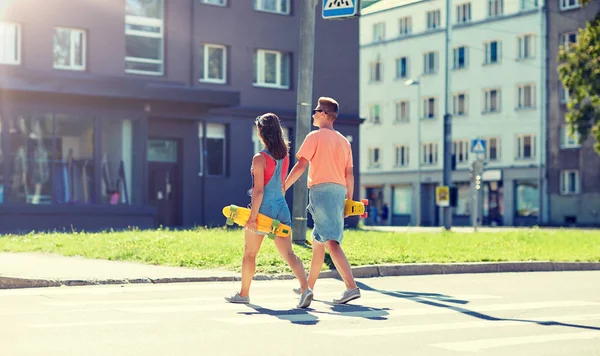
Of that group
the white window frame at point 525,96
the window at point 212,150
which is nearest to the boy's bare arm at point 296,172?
the window at point 212,150

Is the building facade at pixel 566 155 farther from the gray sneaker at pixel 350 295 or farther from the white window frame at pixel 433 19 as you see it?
the gray sneaker at pixel 350 295

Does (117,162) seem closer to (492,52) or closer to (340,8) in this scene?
(340,8)

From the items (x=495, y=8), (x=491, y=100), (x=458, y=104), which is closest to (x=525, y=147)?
(x=491, y=100)

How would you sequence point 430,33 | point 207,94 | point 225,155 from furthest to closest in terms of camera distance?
point 430,33 < point 225,155 < point 207,94

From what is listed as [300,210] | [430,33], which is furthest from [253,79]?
[430,33]

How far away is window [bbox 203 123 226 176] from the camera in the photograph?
37219 millimetres

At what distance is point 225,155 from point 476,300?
87.3ft

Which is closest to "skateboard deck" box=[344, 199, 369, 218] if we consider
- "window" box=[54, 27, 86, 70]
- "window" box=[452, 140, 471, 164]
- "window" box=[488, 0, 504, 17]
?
"window" box=[54, 27, 86, 70]

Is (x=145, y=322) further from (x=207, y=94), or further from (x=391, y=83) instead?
(x=391, y=83)

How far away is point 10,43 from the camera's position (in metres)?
33.0

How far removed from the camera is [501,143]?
66.7 metres

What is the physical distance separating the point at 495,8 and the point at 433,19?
5336mm

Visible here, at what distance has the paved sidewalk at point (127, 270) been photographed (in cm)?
1320

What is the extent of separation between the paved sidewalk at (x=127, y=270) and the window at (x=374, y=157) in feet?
188
